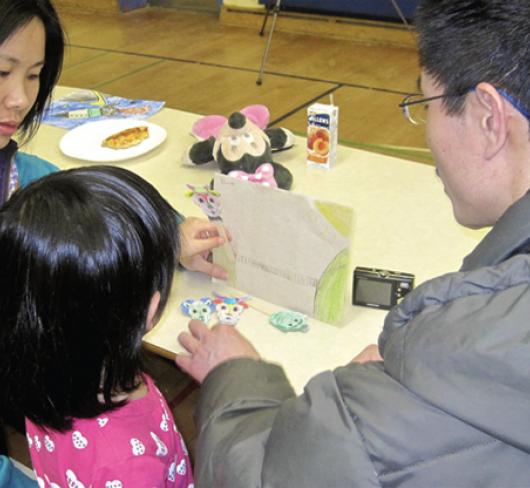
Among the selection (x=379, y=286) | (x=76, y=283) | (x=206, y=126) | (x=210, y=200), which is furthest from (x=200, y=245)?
(x=206, y=126)

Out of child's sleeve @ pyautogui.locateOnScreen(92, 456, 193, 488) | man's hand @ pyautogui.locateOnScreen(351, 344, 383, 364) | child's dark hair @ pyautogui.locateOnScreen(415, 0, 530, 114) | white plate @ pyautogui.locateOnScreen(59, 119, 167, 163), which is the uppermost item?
child's dark hair @ pyautogui.locateOnScreen(415, 0, 530, 114)

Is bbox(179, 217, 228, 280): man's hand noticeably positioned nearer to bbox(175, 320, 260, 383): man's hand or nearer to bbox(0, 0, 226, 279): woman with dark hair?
bbox(0, 0, 226, 279): woman with dark hair

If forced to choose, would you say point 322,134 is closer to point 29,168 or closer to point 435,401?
point 29,168

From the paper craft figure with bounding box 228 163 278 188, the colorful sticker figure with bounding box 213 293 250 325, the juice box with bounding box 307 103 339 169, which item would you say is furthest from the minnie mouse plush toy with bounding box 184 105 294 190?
the colorful sticker figure with bounding box 213 293 250 325

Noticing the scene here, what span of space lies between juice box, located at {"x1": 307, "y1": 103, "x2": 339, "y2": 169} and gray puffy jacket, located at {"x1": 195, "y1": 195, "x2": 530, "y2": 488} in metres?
0.87

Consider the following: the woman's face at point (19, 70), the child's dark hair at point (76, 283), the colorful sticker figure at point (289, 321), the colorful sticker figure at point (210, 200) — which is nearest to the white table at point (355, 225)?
the colorful sticker figure at point (289, 321)

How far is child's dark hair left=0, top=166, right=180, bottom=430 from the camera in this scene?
76 cm

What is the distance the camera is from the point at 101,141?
5.82 ft

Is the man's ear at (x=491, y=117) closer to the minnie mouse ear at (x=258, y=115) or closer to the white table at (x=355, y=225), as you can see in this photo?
the white table at (x=355, y=225)

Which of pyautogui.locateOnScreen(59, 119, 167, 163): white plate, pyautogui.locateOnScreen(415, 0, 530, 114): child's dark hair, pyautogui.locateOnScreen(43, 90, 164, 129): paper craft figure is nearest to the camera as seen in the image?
pyautogui.locateOnScreen(415, 0, 530, 114): child's dark hair

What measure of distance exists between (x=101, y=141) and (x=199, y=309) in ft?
2.66

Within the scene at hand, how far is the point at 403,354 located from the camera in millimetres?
616

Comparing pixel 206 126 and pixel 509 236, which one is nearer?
pixel 509 236

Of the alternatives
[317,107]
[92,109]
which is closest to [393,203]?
[317,107]
